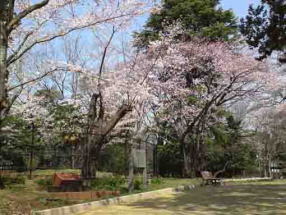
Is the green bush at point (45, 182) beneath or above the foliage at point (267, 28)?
beneath

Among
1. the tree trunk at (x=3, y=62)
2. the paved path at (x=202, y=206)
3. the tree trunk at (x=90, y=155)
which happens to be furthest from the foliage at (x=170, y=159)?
the tree trunk at (x=3, y=62)

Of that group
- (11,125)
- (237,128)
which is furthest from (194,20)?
(11,125)

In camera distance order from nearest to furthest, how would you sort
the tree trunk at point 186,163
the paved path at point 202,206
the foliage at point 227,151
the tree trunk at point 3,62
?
the tree trunk at point 3,62 → the paved path at point 202,206 → the tree trunk at point 186,163 → the foliage at point 227,151

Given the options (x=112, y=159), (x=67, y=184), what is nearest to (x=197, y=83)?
(x=112, y=159)

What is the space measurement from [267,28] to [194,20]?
19.0 meters

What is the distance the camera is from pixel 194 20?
33.0 meters

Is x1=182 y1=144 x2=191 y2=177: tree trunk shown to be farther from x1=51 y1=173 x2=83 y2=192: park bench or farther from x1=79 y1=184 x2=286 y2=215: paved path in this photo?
x1=79 y1=184 x2=286 y2=215: paved path

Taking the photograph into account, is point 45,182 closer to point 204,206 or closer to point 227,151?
point 204,206

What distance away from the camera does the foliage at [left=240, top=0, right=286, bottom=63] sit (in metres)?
14.0

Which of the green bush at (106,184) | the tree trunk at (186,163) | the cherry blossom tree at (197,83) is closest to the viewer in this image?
the green bush at (106,184)

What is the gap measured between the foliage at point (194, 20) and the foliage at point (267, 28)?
689 inches

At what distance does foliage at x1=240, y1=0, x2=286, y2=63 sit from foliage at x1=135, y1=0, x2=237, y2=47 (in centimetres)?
1751

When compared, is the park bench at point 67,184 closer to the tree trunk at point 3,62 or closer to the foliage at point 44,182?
the foliage at point 44,182

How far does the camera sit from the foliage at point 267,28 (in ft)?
45.9
